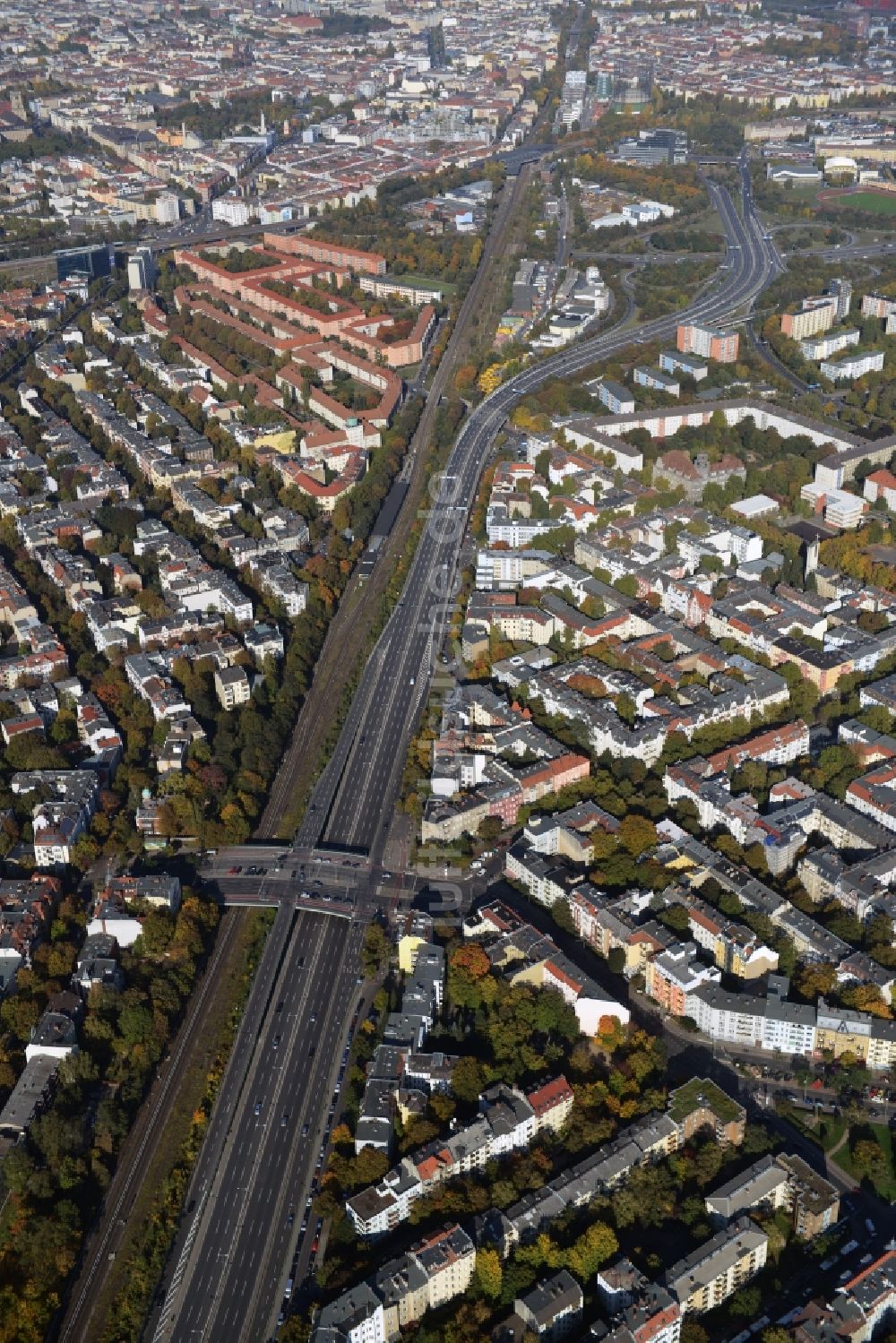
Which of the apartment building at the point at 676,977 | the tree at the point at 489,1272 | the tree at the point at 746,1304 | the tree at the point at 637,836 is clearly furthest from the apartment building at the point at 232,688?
the tree at the point at 746,1304

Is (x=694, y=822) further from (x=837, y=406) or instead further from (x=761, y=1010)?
(x=837, y=406)

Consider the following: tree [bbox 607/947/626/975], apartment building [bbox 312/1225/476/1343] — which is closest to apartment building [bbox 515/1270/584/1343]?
apartment building [bbox 312/1225/476/1343]

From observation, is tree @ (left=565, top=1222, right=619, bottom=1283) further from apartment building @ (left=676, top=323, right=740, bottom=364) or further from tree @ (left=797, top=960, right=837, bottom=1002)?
apartment building @ (left=676, top=323, right=740, bottom=364)

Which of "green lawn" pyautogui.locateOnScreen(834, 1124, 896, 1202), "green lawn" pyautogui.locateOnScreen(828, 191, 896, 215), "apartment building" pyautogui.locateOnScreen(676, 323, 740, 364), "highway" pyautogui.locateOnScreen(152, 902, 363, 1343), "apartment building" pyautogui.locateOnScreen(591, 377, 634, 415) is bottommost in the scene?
"highway" pyautogui.locateOnScreen(152, 902, 363, 1343)

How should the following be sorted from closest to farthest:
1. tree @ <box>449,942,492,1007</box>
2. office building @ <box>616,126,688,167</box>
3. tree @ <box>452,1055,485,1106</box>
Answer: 1. tree @ <box>452,1055,485,1106</box>
2. tree @ <box>449,942,492,1007</box>
3. office building @ <box>616,126,688,167</box>

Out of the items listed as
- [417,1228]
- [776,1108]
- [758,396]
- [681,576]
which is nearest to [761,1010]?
[776,1108]

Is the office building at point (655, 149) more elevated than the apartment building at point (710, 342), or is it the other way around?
the office building at point (655, 149)

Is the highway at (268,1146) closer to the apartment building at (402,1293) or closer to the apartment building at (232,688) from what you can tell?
the apartment building at (402,1293)
